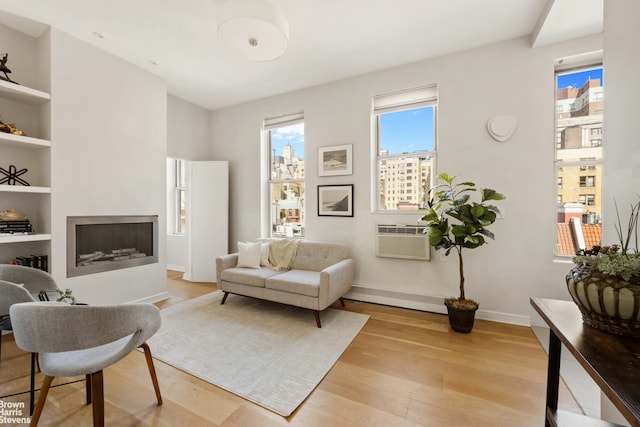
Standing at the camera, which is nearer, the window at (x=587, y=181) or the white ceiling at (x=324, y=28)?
the white ceiling at (x=324, y=28)

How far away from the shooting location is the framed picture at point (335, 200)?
359cm

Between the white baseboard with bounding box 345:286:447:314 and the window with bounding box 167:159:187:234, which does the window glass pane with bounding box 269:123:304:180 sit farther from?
the window with bounding box 167:159:187:234

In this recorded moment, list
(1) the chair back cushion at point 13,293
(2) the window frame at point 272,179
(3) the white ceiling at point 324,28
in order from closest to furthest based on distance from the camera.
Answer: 1. (1) the chair back cushion at point 13,293
2. (3) the white ceiling at point 324,28
3. (2) the window frame at point 272,179

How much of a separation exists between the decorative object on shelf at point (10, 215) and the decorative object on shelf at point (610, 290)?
4257 millimetres

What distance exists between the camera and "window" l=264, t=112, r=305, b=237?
414 centimetres

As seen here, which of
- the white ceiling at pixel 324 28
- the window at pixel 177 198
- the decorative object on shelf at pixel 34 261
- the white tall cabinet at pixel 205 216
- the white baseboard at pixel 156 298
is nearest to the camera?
the white ceiling at pixel 324 28

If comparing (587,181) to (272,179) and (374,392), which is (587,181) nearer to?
(374,392)

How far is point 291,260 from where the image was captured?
3543 mm

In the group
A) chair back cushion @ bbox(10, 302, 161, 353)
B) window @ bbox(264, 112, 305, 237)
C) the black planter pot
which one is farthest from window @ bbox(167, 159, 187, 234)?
the black planter pot

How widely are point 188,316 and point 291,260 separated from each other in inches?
54.2

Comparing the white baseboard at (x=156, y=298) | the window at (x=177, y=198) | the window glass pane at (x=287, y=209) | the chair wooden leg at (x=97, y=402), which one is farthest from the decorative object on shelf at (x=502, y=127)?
the window at (x=177, y=198)

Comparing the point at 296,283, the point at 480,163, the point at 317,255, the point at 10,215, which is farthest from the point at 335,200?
the point at 10,215

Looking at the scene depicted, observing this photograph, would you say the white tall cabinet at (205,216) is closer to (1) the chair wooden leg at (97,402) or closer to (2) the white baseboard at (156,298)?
(2) the white baseboard at (156,298)

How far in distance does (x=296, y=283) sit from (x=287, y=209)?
1.72 metres
